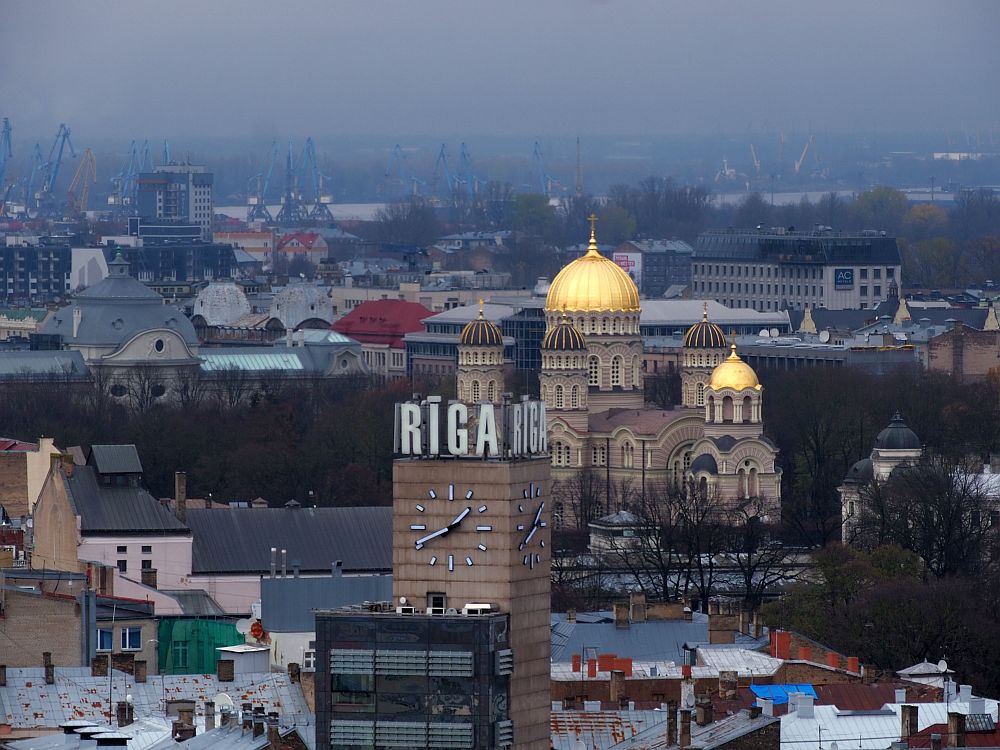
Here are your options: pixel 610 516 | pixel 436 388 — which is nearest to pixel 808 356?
pixel 436 388

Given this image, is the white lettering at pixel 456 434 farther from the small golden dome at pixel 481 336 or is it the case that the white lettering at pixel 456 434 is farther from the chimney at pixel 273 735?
the small golden dome at pixel 481 336

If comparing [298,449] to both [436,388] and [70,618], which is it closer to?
[436,388]

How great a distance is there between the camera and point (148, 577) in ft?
298

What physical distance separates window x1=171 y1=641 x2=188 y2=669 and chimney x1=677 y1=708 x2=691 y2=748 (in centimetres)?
2107

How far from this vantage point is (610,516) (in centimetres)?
12531

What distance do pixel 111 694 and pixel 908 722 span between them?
1052cm

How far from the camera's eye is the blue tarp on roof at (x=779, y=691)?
6315cm

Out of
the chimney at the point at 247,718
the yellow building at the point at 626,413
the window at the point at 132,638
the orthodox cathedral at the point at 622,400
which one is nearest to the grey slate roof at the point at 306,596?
the window at the point at 132,638

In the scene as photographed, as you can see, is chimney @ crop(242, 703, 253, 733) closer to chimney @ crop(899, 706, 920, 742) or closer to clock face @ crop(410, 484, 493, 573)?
clock face @ crop(410, 484, 493, 573)

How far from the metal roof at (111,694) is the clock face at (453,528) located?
5955 millimetres

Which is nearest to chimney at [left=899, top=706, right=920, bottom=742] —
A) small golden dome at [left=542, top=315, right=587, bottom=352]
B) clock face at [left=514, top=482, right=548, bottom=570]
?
clock face at [left=514, top=482, right=548, bottom=570]

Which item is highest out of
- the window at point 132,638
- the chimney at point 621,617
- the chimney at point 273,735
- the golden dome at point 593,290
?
the golden dome at point 593,290

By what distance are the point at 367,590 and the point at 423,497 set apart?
2195cm

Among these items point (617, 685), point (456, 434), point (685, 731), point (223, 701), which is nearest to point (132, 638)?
point (617, 685)
